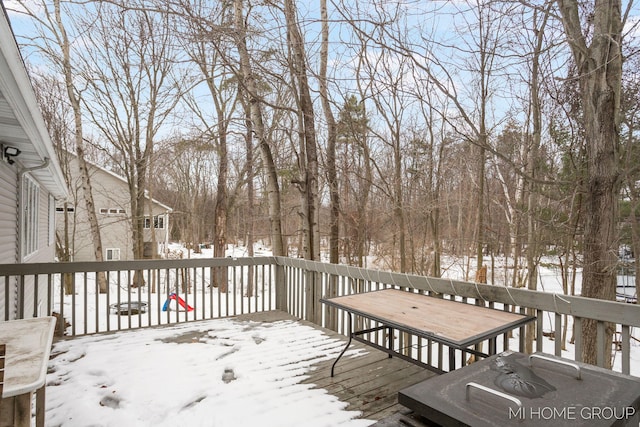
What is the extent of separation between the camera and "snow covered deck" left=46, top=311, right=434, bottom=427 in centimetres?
262

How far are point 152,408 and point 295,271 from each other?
2.70m

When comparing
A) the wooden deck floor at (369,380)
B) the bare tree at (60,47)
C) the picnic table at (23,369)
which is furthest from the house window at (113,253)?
the picnic table at (23,369)

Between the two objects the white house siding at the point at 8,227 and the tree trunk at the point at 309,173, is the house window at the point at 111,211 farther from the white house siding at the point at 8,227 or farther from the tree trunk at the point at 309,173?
the tree trunk at the point at 309,173

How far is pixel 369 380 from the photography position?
3.20 m

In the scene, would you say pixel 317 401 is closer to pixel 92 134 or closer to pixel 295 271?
pixel 295 271

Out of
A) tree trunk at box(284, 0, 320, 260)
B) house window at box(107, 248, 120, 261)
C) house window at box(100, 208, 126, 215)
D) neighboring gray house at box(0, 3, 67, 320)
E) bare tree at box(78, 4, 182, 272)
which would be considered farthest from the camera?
house window at box(107, 248, 120, 261)

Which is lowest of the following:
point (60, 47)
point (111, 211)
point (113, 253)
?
point (113, 253)

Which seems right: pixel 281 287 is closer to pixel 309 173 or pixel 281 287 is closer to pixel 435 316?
pixel 309 173

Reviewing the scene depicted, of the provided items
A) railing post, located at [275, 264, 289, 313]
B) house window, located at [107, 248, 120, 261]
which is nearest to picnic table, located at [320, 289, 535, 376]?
railing post, located at [275, 264, 289, 313]

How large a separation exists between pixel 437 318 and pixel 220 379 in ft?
6.06

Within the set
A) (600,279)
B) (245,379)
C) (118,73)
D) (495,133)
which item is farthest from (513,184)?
(118,73)

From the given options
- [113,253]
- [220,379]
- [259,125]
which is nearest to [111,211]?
[113,253]

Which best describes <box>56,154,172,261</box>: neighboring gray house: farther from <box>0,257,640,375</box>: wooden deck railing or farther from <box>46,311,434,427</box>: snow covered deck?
<box>46,311,434,427</box>: snow covered deck

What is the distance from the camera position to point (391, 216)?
9492mm
